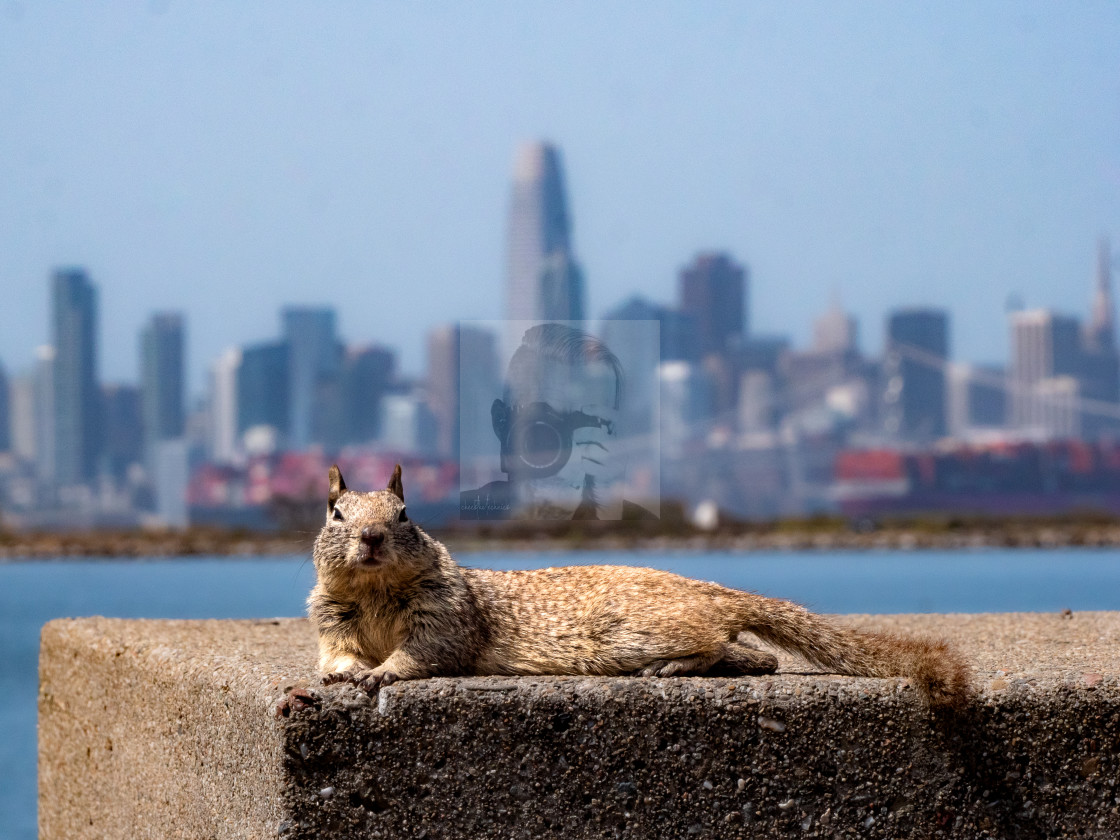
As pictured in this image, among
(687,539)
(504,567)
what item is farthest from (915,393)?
(504,567)

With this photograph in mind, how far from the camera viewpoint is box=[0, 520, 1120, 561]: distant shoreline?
9594 cm

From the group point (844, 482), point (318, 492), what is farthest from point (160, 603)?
point (844, 482)

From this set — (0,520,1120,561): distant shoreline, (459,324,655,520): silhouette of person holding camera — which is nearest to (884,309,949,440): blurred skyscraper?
(0,520,1120,561): distant shoreline

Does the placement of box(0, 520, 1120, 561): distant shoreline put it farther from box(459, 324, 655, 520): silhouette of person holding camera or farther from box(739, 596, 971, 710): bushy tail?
box(739, 596, 971, 710): bushy tail

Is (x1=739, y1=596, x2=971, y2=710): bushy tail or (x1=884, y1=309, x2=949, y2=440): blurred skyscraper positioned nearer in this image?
(x1=739, y1=596, x2=971, y2=710): bushy tail

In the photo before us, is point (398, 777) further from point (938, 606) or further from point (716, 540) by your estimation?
point (716, 540)

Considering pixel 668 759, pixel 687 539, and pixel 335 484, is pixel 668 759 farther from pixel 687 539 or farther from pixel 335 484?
pixel 687 539

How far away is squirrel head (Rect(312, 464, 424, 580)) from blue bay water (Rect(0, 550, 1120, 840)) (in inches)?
62.1

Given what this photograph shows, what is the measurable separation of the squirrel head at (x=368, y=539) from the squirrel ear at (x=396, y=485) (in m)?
0.04

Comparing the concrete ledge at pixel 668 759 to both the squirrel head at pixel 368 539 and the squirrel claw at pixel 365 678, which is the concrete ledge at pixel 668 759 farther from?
the squirrel head at pixel 368 539

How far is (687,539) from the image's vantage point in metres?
102

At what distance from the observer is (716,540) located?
101m

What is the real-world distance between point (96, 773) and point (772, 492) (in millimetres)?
162007

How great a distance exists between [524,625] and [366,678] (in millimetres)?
798
